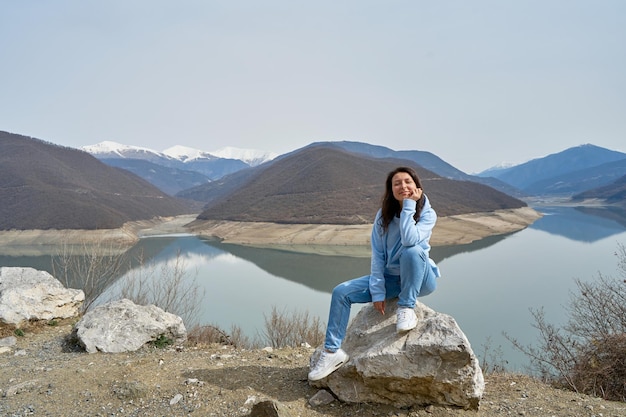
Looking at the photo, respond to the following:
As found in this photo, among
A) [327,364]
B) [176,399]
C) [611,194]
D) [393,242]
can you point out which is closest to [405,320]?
[393,242]

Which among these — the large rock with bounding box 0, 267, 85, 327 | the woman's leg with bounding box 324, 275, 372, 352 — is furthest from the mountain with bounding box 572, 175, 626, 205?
the large rock with bounding box 0, 267, 85, 327

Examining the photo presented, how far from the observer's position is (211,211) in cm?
6756

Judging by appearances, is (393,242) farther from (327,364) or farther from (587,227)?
(587,227)

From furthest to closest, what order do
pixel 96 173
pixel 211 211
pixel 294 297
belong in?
pixel 96 173, pixel 211 211, pixel 294 297

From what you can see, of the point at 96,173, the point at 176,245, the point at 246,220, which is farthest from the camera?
Answer: the point at 96,173

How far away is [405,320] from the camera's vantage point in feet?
10.6

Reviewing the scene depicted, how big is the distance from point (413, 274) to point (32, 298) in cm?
614

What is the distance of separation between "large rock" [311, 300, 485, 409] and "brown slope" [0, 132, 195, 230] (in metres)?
51.3

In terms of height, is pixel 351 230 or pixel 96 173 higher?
pixel 96 173

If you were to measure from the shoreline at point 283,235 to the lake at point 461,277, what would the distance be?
236 cm

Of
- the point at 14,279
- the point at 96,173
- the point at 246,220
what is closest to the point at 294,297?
the point at 14,279

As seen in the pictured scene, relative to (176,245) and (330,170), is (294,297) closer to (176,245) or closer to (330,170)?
(176,245)

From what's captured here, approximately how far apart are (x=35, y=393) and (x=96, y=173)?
10314 centimetres

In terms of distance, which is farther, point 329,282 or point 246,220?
point 246,220
